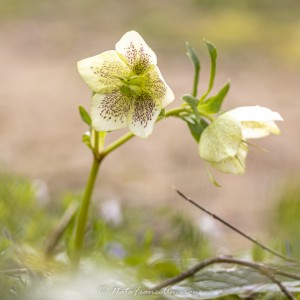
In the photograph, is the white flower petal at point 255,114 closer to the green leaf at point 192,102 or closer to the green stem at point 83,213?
the green leaf at point 192,102

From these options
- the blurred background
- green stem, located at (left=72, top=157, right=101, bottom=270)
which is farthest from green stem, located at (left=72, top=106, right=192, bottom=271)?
the blurred background

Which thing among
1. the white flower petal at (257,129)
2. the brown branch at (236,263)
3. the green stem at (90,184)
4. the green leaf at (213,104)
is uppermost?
the green leaf at (213,104)

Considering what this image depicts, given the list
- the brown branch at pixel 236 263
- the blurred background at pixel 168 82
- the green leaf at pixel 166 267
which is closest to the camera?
the brown branch at pixel 236 263

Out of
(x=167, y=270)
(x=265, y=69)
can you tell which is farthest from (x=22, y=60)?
(x=167, y=270)

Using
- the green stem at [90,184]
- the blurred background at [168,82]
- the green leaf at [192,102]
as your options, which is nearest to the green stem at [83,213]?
the green stem at [90,184]

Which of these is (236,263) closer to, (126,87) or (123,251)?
(126,87)

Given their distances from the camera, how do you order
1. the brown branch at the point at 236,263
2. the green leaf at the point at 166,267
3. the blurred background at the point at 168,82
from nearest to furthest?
1. the brown branch at the point at 236,263
2. the green leaf at the point at 166,267
3. the blurred background at the point at 168,82

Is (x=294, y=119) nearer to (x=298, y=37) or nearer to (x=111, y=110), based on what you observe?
(x=298, y=37)

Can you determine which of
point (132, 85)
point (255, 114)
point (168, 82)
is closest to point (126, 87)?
point (132, 85)
